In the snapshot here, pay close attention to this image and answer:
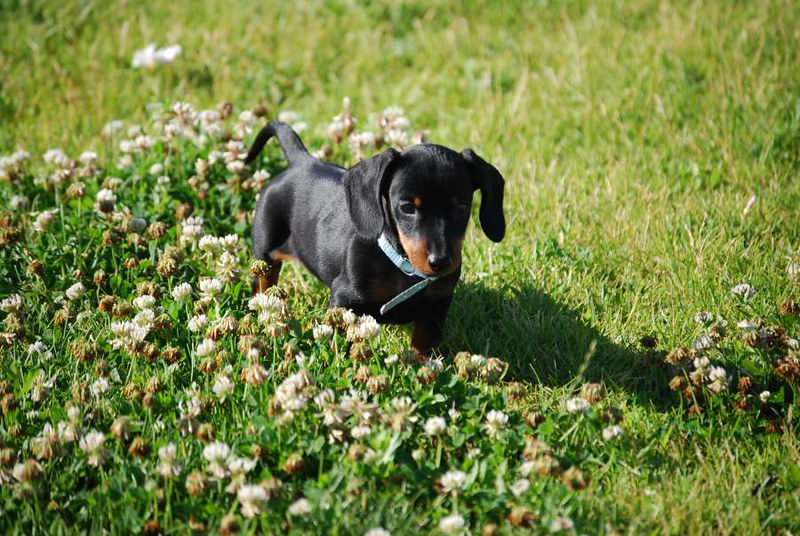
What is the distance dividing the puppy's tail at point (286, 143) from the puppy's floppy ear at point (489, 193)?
1.09 meters

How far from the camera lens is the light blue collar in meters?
3.25

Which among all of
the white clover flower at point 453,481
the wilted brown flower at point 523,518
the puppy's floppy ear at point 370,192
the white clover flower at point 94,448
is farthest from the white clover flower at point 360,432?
the puppy's floppy ear at point 370,192

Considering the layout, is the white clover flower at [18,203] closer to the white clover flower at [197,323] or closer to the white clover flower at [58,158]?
the white clover flower at [58,158]

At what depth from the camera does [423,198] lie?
10.3ft

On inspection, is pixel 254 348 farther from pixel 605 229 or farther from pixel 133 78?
pixel 133 78

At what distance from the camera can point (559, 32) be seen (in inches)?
258

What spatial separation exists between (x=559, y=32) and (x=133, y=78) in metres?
3.42

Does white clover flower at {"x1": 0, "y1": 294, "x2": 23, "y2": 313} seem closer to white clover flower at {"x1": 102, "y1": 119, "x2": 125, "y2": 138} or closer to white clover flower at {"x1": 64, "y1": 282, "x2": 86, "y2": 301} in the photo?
white clover flower at {"x1": 64, "y1": 282, "x2": 86, "y2": 301}

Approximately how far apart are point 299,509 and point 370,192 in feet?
4.51

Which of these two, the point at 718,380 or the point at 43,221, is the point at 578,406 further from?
the point at 43,221

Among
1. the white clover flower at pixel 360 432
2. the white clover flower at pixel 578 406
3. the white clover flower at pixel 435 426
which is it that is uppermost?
the white clover flower at pixel 360 432

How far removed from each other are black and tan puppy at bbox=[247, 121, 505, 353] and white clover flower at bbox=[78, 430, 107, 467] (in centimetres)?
119

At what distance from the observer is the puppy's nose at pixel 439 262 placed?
2.98m

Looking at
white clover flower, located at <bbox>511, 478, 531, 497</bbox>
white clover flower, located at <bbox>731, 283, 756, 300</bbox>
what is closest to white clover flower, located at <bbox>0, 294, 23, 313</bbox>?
white clover flower, located at <bbox>511, 478, 531, 497</bbox>
